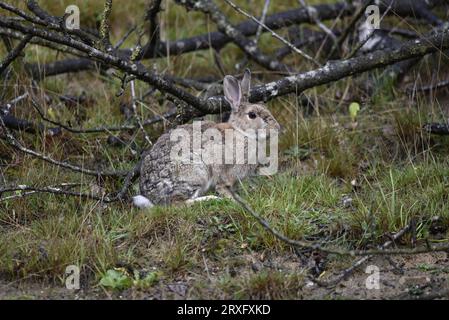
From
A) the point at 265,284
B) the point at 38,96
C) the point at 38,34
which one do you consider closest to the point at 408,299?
the point at 265,284

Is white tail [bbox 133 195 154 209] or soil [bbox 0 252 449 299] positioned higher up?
white tail [bbox 133 195 154 209]

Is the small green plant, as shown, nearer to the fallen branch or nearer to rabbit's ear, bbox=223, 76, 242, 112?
rabbit's ear, bbox=223, 76, 242, 112

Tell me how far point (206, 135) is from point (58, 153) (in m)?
1.30

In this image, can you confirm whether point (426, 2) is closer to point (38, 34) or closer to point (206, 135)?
point (206, 135)

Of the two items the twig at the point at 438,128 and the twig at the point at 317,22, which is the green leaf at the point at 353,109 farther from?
the twig at the point at 317,22

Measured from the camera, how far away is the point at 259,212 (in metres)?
5.00

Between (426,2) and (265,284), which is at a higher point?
(426,2)

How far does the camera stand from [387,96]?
6.94 meters

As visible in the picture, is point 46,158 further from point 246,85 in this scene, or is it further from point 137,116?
point 246,85

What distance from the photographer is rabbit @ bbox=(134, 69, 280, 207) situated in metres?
5.48

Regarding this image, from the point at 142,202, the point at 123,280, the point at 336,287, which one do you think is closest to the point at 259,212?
the point at 336,287

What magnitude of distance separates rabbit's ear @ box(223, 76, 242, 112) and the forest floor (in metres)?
0.63

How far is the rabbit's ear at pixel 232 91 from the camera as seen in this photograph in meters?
5.99

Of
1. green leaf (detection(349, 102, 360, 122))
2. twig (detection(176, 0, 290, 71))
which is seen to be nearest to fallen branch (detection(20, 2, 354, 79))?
twig (detection(176, 0, 290, 71))
